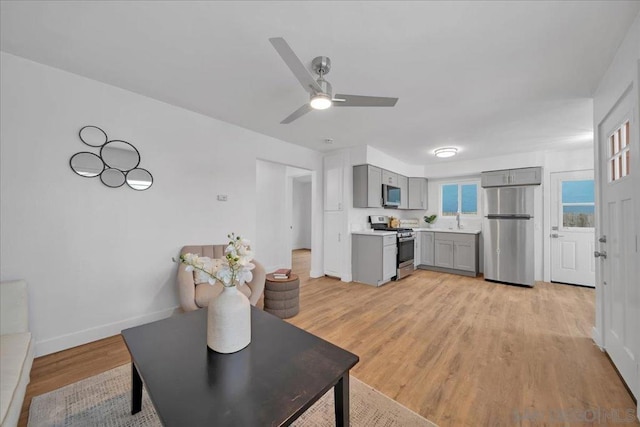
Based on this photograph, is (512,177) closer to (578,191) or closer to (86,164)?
(578,191)

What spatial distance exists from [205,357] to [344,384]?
704mm

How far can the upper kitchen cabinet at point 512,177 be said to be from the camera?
173 inches


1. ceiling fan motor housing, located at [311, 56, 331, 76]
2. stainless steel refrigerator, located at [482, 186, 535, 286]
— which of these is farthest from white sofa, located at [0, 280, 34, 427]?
stainless steel refrigerator, located at [482, 186, 535, 286]

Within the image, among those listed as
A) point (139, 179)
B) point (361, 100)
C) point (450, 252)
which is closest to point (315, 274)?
point (450, 252)

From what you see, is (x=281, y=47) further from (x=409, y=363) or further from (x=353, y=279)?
(x=353, y=279)

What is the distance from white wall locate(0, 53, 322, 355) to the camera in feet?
6.55

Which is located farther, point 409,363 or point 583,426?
point 409,363

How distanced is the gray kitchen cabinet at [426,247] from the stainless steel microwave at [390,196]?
39.2 inches

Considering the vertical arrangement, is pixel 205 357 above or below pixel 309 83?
below

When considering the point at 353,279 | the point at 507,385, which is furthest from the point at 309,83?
the point at 353,279

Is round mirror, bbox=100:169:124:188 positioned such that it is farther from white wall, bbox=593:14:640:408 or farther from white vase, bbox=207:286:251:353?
white wall, bbox=593:14:640:408

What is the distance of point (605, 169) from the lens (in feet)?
7.09

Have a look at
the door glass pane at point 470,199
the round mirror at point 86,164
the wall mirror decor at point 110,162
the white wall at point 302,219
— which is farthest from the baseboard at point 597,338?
the white wall at point 302,219

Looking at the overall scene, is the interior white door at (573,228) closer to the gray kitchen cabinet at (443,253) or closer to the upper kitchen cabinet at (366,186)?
the gray kitchen cabinet at (443,253)
